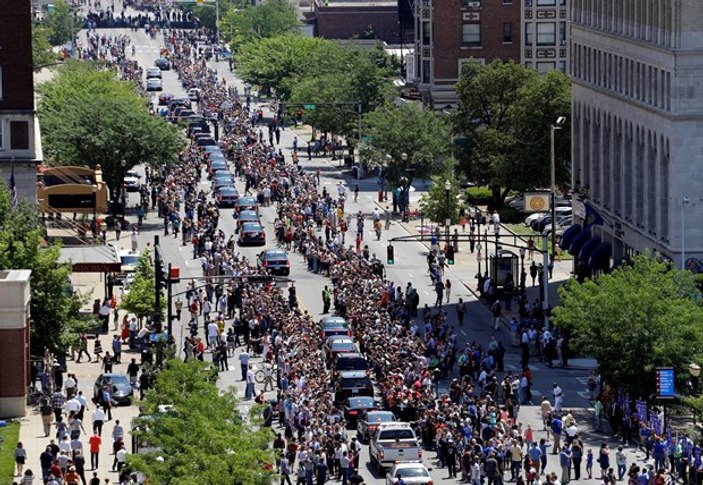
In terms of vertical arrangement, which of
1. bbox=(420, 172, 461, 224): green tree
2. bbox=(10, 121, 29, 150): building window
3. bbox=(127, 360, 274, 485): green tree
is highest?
bbox=(10, 121, 29, 150): building window

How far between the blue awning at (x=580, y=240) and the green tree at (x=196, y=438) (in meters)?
44.3

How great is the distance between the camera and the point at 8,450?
7631 cm

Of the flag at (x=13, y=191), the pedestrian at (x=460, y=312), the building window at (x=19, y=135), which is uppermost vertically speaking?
the building window at (x=19, y=135)

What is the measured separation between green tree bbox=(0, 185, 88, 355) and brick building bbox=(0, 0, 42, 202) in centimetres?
2503

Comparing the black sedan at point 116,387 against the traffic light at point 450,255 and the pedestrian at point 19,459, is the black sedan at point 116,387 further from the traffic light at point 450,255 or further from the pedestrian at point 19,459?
the traffic light at point 450,255

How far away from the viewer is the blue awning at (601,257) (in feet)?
351

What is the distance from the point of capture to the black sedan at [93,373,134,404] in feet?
275

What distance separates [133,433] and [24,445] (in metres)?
11.0

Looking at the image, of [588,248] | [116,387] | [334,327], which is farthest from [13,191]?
[588,248]

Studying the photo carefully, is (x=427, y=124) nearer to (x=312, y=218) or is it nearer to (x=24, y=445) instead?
(x=312, y=218)

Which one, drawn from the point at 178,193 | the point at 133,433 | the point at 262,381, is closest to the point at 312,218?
the point at 178,193

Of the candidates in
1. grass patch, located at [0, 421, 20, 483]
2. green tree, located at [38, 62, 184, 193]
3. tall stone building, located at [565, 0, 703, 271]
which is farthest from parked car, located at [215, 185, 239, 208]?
grass patch, located at [0, 421, 20, 483]

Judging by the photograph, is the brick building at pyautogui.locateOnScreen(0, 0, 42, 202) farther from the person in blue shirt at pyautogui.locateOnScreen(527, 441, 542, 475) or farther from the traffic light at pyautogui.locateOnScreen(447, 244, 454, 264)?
the person in blue shirt at pyautogui.locateOnScreen(527, 441, 542, 475)

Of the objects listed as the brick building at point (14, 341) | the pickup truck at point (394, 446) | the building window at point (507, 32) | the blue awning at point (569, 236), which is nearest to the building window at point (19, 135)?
the blue awning at point (569, 236)
